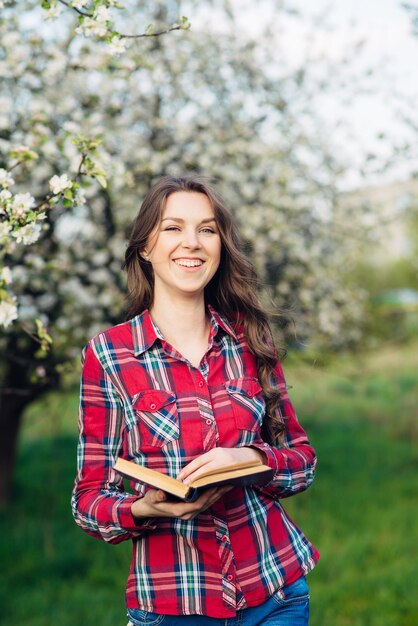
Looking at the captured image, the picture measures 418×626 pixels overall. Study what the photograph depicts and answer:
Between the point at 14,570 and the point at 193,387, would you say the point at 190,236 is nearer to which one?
the point at 193,387

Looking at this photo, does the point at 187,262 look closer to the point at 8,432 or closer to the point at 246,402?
the point at 246,402

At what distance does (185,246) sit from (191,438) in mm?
555

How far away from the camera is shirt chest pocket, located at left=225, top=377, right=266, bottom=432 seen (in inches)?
84.3

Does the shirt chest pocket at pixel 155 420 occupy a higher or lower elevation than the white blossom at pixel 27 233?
lower

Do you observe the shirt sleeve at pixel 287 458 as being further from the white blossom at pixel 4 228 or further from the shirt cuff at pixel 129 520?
the white blossom at pixel 4 228

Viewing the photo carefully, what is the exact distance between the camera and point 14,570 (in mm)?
5957

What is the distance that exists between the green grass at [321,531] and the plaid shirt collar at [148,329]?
327cm

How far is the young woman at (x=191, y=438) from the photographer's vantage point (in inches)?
78.9

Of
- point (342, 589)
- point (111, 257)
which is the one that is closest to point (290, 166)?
point (111, 257)

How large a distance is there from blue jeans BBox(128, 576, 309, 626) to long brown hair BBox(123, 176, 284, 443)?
44cm

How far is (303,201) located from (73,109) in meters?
2.18

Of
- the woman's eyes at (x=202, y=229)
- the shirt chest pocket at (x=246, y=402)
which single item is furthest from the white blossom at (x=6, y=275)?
the shirt chest pocket at (x=246, y=402)

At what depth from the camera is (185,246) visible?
2.22 m

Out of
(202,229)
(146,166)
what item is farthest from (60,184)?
(146,166)
